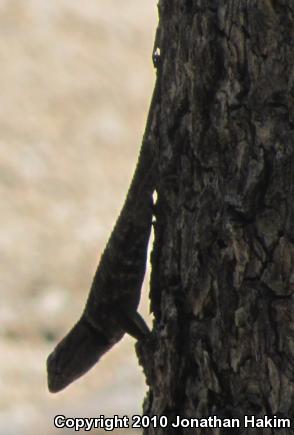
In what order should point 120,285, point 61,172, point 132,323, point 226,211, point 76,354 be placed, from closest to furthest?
point 226,211 < point 120,285 < point 132,323 < point 76,354 < point 61,172

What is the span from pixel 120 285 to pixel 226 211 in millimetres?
1466

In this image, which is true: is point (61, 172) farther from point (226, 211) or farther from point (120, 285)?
point (226, 211)

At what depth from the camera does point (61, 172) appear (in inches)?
448

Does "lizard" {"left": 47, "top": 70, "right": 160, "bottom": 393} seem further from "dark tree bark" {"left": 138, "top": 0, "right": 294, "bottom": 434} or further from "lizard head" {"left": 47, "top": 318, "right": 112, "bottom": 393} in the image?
"dark tree bark" {"left": 138, "top": 0, "right": 294, "bottom": 434}

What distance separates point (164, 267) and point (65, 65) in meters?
10.1

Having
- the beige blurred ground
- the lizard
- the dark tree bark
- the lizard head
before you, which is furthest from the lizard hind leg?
the beige blurred ground

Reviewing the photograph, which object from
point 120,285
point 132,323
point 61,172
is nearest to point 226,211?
point 120,285

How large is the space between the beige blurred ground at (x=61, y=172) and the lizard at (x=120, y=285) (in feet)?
5.64

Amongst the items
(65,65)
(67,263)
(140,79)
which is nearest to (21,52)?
(65,65)

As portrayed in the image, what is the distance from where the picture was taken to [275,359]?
276 cm

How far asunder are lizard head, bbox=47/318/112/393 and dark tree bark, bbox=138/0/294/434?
1.83m

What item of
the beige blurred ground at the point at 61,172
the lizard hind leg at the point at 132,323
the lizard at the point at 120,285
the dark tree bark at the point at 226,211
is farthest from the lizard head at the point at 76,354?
the dark tree bark at the point at 226,211

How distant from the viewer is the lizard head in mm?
5020

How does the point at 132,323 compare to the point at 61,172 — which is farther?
the point at 61,172
